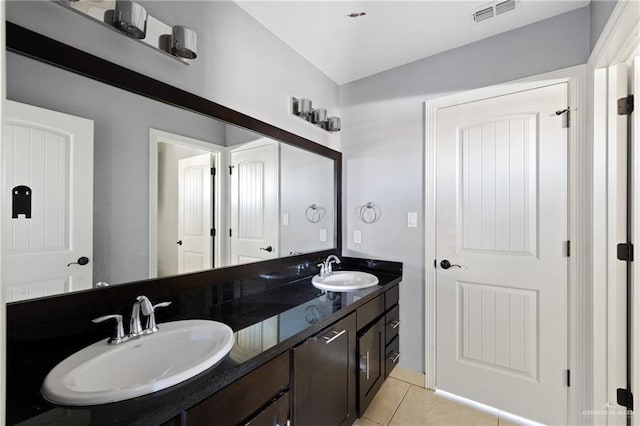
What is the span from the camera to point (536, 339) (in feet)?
5.79

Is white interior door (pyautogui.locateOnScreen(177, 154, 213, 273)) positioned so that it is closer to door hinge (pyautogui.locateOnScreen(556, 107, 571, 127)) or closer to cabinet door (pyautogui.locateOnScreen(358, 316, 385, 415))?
cabinet door (pyautogui.locateOnScreen(358, 316, 385, 415))

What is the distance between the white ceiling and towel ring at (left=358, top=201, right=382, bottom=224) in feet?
3.76

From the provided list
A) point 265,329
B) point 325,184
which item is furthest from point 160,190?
point 325,184

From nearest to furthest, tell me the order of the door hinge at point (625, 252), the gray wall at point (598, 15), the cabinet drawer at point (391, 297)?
1. the gray wall at point (598, 15)
2. the door hinge at point (625, 252)
3. the cabinet drawer at point (391, 297)

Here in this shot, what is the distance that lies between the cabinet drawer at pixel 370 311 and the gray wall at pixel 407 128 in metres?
0.45

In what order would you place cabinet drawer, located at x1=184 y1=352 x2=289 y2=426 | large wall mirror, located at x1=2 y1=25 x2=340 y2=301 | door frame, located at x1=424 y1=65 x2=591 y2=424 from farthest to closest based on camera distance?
door frame, located at x1=424 y1=65 x2=591 y2=424, large wall mirror, located at x1=2 y1=25 x2=340 y2=301, cabinet drawer, located at x1=184 y1=352 x2=289 y2=426

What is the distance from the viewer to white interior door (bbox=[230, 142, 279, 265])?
5.22 ft

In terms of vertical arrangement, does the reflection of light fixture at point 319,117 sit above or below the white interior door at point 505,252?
above

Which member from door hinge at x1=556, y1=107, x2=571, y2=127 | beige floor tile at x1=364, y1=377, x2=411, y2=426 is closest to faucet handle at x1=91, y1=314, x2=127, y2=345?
beige floor tile at x1=364, y1=377, x2=411, y2=426

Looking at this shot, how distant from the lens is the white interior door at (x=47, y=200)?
2.85 ft

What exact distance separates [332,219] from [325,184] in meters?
0.31

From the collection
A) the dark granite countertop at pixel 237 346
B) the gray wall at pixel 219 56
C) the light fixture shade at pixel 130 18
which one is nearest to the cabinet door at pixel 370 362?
the dark granite countertop at pixel 237 346

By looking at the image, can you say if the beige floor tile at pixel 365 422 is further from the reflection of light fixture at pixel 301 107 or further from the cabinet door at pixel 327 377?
the reflection of light fixture at pixel 301 107

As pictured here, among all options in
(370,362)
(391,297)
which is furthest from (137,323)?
(391,297)
